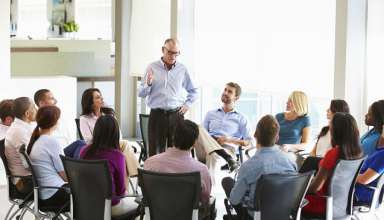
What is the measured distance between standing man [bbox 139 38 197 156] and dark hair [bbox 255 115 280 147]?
9.02 ft

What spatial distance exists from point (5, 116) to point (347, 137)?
3.19 m

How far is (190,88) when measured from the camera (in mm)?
7535

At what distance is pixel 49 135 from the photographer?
5.22 m

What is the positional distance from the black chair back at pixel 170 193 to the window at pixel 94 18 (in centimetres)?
1455

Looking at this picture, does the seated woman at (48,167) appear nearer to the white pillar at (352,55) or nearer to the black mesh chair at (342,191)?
the black mesh chair at (342,191)

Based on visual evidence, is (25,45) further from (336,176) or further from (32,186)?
(336,176)

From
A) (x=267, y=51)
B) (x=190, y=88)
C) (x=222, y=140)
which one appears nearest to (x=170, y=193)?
(x=222, y=140)

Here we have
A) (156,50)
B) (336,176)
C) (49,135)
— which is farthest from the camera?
(156,50)

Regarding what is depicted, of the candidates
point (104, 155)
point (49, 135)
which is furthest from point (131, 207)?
point (49, 135)

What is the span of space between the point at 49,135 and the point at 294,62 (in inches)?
146

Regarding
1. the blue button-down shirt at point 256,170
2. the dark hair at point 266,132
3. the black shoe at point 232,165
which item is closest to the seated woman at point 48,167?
the blue button-down shirt at point 256,170

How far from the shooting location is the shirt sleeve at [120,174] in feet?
15.4

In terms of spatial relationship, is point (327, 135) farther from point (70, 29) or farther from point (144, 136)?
point (70, 29)

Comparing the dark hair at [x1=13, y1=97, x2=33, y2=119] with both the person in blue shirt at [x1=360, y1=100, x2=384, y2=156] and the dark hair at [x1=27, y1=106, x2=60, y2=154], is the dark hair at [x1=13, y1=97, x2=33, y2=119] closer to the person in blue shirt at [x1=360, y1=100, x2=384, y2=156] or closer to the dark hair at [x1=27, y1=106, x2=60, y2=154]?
the dark hair at [x1=27, y1=106, x2=60, y2=154]
